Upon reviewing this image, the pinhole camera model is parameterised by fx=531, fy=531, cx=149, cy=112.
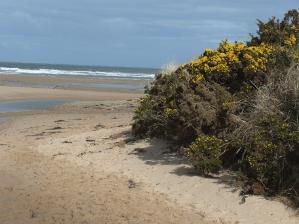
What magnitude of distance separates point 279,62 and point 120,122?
7.78m

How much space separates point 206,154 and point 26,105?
1611 centimetres

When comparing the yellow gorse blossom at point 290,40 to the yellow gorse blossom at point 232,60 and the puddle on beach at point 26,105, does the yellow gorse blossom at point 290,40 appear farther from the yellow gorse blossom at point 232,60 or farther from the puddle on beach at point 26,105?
the puddle on beach at point 26,105

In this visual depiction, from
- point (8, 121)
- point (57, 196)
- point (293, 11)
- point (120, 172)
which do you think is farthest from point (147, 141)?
point (8, 121)

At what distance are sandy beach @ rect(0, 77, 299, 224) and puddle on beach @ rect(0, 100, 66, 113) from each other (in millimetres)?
7896

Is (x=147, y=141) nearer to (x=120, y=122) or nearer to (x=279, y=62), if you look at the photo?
(x=279, y=62)

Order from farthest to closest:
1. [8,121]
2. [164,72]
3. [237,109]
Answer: [8,121] → [164,72] → [237,109]

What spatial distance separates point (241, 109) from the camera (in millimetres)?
9547

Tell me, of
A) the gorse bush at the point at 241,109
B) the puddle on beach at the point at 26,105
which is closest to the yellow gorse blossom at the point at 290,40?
the gorse bush at the point at 241,109

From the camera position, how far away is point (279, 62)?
962 centimetres

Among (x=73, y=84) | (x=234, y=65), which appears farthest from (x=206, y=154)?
(x=73, y=84)

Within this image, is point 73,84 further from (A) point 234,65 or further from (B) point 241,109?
(B) point 241,109

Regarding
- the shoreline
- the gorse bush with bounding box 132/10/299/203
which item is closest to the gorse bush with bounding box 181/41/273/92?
the gorse bush with bounding box 132/10/299/203

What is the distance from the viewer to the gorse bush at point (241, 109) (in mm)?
8062

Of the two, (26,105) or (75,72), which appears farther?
(75,72)
